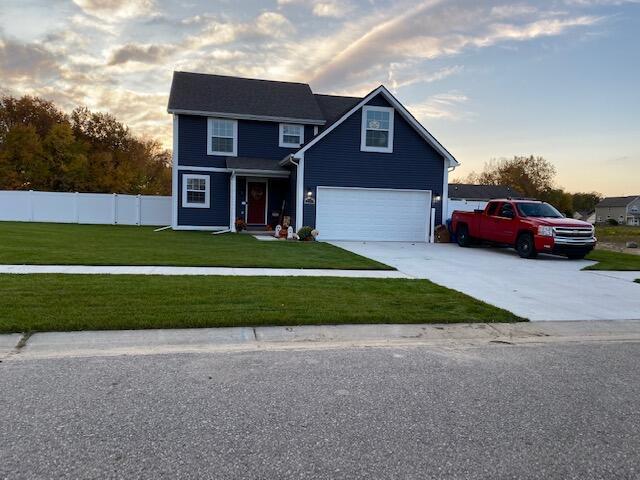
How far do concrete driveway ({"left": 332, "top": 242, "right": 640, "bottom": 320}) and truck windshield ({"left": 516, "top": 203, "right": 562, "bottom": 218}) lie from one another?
57.1 inches

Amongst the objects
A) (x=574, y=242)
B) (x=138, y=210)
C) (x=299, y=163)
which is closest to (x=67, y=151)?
(x=138, y=210)

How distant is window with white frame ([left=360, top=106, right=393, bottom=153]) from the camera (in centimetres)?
1948

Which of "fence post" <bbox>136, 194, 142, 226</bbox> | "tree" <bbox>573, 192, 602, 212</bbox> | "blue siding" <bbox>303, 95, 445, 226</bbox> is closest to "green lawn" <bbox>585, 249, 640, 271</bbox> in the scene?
"blue siding" <bbox>303, 95, 445, 226</bbox>

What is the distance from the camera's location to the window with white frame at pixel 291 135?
892 inches

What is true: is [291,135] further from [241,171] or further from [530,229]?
[530,229]

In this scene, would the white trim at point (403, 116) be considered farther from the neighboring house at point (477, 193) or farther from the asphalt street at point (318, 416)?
the neighboring house at point (477, 193)

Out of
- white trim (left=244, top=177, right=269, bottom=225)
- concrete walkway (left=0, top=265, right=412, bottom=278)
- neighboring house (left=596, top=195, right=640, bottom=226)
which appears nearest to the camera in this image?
concrete walkway (left=0, top=265, right=412, bottom=278)

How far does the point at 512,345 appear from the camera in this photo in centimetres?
576

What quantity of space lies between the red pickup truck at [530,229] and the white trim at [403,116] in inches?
132

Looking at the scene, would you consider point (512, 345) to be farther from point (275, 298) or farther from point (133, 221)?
point (133, 221)

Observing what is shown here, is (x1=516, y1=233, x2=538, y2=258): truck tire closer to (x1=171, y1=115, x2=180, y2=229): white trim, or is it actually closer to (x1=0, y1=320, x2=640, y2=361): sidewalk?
(x1=0, y1=320, x2=640, y2=361): sidewalk

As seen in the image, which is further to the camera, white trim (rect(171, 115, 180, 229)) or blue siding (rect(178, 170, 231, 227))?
blue siding (rect(178, 170, 231, 227))

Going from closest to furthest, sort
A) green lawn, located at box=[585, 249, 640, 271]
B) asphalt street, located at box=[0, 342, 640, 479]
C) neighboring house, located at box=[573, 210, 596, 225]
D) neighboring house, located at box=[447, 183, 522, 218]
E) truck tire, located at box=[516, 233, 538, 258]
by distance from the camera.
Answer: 1. asphalt street, located at box=[0, 342, 640, 479]
2. green lawn, located at box=[585, 249, 640, 271]
3. truck tire, located at box=[516, 233, 538, 258]
4. neighboring house, located at box=[447, 183, 522, 218]
5. neighboring house, located at box=[573, 210, 596, 225]

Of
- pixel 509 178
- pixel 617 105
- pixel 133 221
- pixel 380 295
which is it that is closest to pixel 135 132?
pixel 133 221
